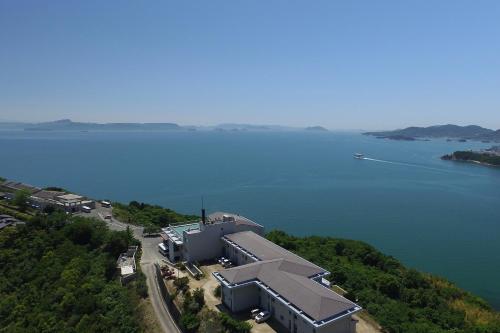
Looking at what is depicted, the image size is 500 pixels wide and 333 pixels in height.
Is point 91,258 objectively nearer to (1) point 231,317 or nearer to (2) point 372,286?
(1) point 231,317

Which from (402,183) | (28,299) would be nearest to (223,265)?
(28,299)

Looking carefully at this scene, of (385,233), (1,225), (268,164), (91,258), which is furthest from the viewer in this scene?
(268,164)

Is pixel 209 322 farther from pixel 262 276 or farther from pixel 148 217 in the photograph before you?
pixel 148 217

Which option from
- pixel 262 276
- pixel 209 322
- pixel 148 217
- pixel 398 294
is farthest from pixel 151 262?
pixel 398 294

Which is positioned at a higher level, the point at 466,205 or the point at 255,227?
the point at 255,227

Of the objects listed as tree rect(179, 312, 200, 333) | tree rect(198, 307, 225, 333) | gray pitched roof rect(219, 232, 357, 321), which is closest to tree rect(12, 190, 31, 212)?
gray pitched roof rect(219, 232, 357, 321)

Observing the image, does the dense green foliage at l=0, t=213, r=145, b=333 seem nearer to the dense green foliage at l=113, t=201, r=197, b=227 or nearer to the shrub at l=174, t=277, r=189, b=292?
the shrub at l=174, t=277, r=189, b=292
